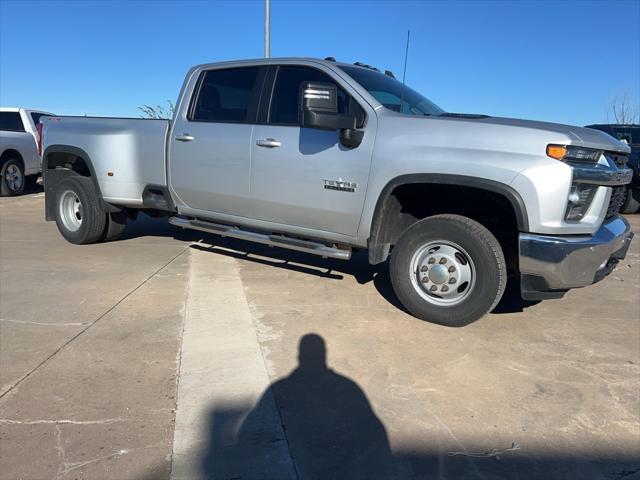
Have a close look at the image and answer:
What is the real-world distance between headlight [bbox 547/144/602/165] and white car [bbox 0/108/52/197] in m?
11.2

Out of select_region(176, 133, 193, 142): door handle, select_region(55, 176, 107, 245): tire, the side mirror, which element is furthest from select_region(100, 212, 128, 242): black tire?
the side mirror

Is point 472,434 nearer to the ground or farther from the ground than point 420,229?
nearer to the ground

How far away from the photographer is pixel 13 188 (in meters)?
11.9

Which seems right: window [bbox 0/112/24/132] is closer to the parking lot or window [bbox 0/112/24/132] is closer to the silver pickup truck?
the silver pickup truck

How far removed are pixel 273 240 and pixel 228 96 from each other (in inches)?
65.8

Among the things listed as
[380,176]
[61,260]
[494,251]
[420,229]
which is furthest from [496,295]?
[61,260]

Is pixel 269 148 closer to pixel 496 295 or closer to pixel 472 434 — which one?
pixel 496 295

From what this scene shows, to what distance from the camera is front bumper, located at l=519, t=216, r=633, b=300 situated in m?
3.59

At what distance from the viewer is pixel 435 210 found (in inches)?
180

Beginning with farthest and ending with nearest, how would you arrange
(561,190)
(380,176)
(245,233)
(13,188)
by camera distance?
(13,188) < (245,233) < (380,176) < (561,190)

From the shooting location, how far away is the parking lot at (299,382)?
250 centimetres

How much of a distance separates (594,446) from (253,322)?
2.53m

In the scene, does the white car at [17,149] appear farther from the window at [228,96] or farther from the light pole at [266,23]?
the window at [228,96]

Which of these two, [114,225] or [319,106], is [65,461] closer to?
[319,106]
